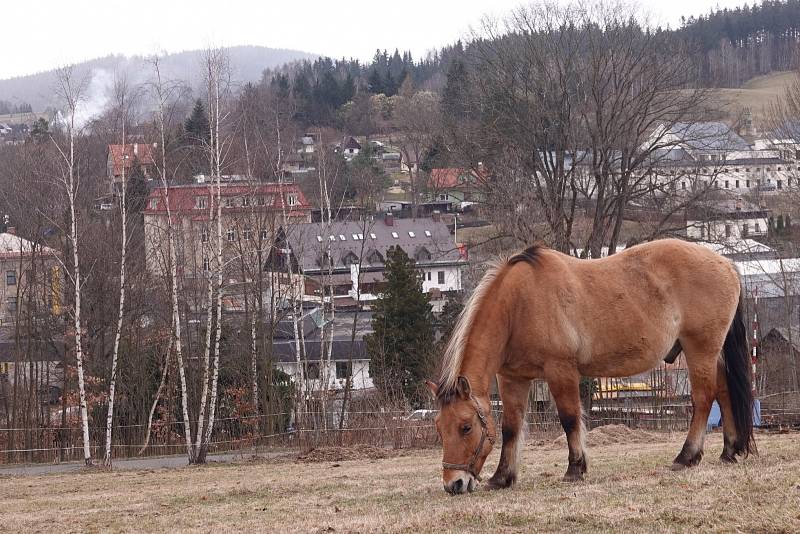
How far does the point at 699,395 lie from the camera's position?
9430 millimetres

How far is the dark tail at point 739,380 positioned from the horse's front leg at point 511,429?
209 cm

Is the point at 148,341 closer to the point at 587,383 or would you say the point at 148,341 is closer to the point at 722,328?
the point at 587,383

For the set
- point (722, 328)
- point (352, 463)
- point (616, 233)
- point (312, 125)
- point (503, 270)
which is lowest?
point (352, 463)

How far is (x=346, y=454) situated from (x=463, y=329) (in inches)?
446

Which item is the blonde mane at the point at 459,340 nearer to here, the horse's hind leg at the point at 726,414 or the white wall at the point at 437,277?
the horse's hind leg at the point at 726,414

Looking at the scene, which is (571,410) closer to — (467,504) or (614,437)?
(467,504)

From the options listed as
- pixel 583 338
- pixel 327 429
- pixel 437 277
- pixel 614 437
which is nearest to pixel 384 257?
pixel 437 277

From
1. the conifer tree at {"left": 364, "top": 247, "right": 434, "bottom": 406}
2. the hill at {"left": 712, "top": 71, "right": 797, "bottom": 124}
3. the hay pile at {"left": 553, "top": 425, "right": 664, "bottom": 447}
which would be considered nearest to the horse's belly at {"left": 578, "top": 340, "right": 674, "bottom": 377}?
the hay pile at {"left": 553, "top": 425, "right": 664, "bottom": 447}

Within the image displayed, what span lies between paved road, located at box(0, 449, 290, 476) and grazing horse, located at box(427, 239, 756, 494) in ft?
49.1

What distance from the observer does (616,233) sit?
30781 mm

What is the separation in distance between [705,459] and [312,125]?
373ft

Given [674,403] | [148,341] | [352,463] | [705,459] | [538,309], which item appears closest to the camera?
[538,309]

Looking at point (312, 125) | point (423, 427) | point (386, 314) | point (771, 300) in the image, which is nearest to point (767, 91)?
point (312, 125)

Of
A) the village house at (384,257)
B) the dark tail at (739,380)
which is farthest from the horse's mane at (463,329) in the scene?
the village house at (384,257)
